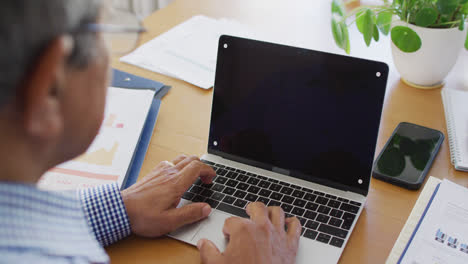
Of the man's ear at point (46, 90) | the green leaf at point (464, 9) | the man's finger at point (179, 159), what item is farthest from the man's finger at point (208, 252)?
the green leaf at point (464, 9)

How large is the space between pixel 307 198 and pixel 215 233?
19cm

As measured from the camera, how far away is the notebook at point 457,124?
3.28 feet

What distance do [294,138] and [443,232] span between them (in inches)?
12.5

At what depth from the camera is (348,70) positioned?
88 cm

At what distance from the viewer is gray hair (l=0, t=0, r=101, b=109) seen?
44 centimetres

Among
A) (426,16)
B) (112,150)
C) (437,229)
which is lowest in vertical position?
(112,150)

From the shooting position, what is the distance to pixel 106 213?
83 cm

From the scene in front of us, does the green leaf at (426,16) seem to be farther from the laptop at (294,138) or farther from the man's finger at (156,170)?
the man's finger at (156,170)

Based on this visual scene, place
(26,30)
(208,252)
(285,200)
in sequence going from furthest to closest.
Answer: (285,200)
(208,252)
(26,30)

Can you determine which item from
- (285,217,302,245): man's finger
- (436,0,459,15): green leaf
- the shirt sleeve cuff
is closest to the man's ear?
the shirt sleeve cuff

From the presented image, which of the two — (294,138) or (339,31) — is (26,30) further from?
(339,31)

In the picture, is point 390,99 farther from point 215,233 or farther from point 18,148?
point 18,148

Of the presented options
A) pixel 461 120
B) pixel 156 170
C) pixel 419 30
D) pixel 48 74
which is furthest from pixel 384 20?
pixel 48 74

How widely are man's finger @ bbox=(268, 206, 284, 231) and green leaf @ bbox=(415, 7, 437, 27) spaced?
621 mm
